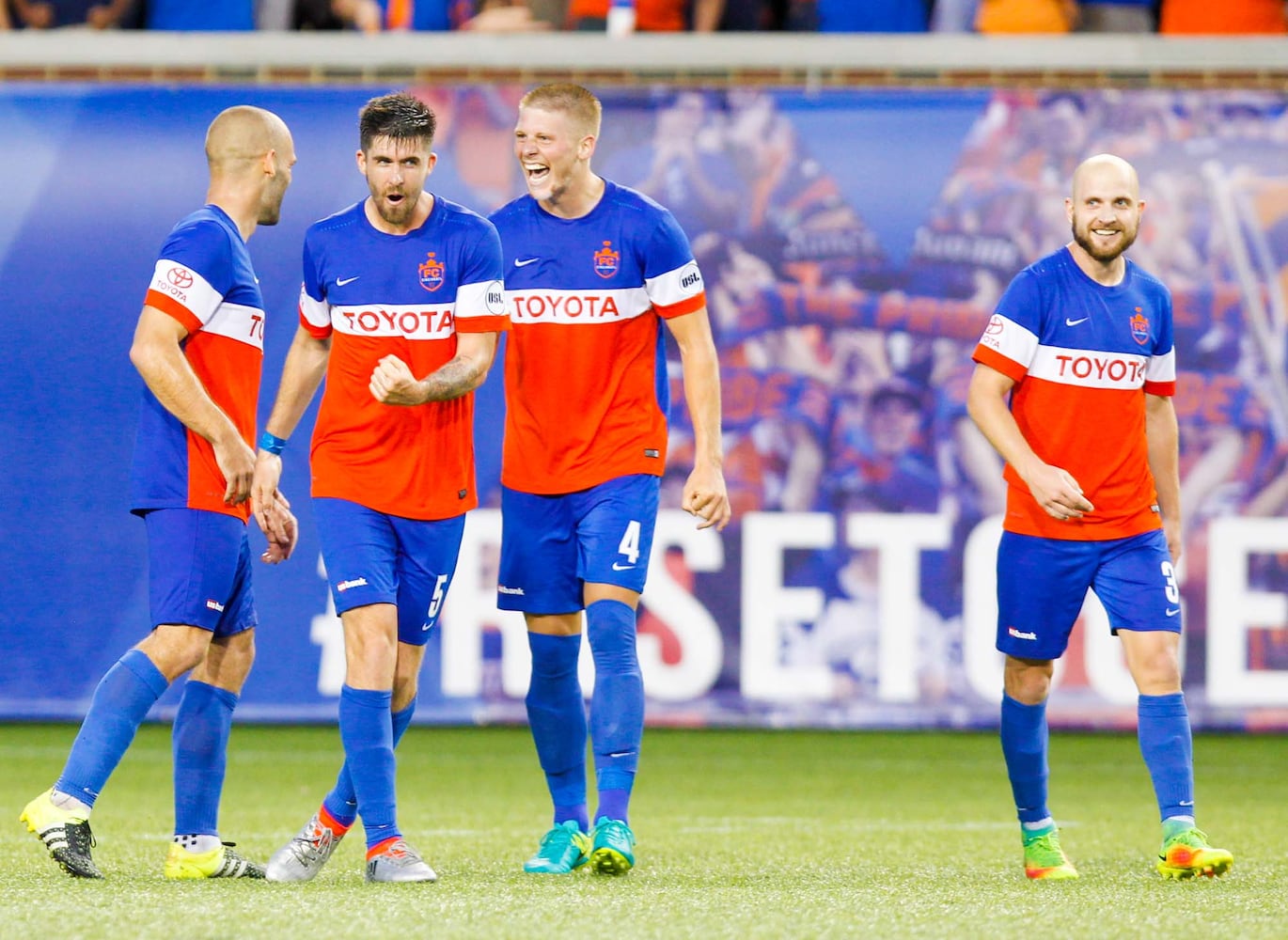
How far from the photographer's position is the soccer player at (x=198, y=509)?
499 cm

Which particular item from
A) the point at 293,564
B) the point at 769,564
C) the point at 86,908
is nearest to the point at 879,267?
the point at 769,564

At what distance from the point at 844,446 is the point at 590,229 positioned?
4.63 meters

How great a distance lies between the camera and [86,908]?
4.31 metres

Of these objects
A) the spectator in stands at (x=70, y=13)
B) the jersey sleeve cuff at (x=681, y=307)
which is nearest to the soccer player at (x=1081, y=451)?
the jersey sleeve cuff at (x=681, y=307)

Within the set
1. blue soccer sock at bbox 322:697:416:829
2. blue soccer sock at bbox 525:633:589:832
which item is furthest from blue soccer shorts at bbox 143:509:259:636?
blue soccer sock at bbox 525:633:589:832

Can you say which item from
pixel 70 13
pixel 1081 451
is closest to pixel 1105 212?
pixel 1081 451

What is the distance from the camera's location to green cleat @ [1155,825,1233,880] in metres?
5.04

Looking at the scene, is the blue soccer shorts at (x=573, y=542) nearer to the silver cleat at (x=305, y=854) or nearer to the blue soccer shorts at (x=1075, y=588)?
the silver cleat at (x=305, y=854)

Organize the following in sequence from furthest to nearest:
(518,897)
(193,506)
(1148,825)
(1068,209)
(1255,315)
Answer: (1255,315) < (1148,825) < (1068,209) < (193,506) < (518,897)

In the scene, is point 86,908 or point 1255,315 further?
point 1255,315

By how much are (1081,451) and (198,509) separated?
2403 mm

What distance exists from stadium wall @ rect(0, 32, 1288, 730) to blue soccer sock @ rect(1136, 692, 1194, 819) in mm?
4572

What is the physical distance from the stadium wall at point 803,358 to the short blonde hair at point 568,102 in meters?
4.55

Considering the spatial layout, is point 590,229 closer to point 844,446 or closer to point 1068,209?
point 1068,209
